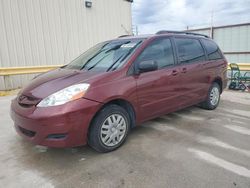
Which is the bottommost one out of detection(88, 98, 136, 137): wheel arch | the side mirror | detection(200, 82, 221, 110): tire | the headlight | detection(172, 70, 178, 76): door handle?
detection(200, 82, 221, 110): tire

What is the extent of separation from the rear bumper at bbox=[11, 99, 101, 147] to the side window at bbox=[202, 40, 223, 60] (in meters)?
2.89

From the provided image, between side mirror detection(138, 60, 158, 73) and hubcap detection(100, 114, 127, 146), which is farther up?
side mirror detection(138, 60, 158, 73)

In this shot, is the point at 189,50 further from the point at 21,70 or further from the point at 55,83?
the point at 21,70

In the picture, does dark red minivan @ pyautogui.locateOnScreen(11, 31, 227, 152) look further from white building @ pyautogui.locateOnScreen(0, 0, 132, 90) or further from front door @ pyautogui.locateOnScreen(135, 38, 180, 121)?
white building @ pyautogui.locateOnScreen(0, 0, 132, 90)

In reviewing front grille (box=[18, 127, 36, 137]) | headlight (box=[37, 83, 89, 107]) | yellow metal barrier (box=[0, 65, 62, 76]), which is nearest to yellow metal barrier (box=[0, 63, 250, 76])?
yellow metal barrier (box=[0, 65, 62, 76])

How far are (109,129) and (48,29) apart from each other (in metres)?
6.58

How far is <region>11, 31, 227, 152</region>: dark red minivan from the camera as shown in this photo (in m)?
2.57

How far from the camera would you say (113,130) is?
2965 mm

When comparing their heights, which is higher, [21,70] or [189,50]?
[189,50]

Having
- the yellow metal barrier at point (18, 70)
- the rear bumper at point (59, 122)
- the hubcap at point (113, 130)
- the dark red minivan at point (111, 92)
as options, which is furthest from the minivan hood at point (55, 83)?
the yellow metal barrier at point (18, 70)

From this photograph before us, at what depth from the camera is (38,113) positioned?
8.27 feet

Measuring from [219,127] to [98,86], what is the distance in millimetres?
2285

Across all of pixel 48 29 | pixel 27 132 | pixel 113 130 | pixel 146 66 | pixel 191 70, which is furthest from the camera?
pixel 48 29

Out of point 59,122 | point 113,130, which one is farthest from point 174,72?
point 59,122
